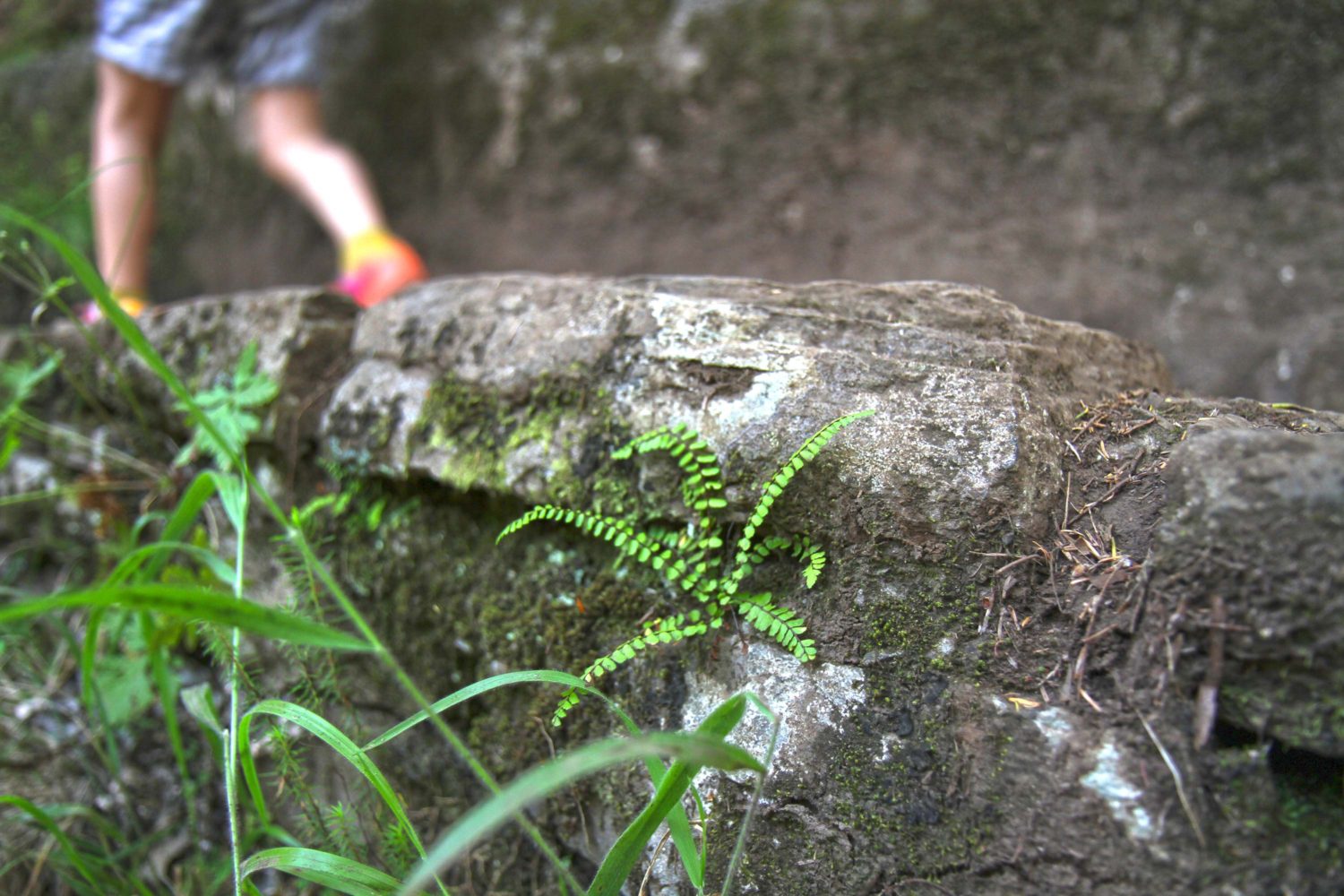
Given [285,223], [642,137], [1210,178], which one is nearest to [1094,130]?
[1210,178]

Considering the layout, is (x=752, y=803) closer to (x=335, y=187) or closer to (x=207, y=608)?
(x=207, y=608)

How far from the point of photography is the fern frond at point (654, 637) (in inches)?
44.2

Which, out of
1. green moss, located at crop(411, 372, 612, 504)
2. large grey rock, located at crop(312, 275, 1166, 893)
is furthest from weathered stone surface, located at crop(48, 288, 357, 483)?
green moss, located at crop(411, 372, 612, 504)

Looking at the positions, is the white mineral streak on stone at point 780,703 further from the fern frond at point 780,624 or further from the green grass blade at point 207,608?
the green grass blade at point 207,608

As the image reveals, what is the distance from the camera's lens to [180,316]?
1.89 meters

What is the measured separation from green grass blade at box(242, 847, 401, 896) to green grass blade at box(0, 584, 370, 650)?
345mm

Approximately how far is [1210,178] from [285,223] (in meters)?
3.18

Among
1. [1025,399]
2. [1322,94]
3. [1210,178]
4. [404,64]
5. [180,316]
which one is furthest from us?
[404,64]

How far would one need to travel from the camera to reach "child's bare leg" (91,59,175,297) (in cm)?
246

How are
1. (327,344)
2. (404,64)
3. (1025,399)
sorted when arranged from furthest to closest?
(404,64), (327,344), (1025,399)

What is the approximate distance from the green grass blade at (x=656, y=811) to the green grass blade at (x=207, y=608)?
364 millimetres

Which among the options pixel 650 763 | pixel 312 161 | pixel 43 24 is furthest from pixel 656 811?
pixel 43 24

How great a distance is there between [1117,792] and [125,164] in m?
2.95

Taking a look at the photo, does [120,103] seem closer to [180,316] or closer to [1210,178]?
[180,316]
